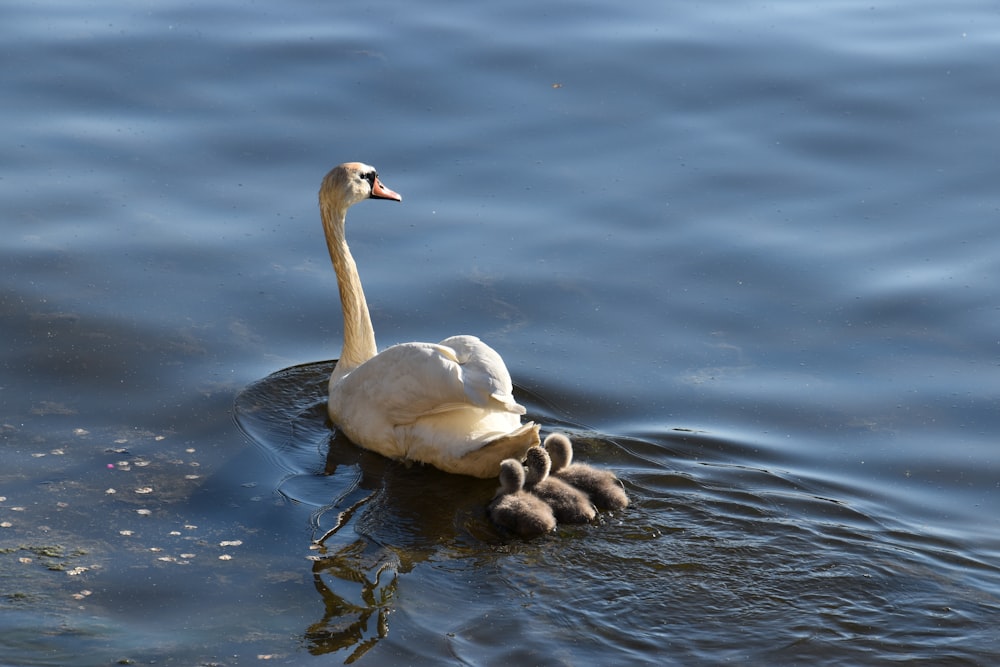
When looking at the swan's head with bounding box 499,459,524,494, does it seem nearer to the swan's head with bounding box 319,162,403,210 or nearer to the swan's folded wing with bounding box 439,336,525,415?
the swan's folded wing with bounding box 439,336,525,415

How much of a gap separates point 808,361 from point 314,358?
3433 mm

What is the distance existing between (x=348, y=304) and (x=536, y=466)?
2207 millimetres

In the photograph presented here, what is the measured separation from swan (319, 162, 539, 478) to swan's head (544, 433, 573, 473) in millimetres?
148

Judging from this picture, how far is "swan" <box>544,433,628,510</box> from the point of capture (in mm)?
8242

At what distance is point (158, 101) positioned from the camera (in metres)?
13.9

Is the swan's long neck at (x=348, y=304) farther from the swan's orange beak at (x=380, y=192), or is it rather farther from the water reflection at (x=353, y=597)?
the water reflection at (x=353, y=597)

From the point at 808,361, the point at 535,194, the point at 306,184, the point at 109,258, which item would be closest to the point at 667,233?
the point at 535,194

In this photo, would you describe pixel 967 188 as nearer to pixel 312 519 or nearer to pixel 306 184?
pixel 306 184

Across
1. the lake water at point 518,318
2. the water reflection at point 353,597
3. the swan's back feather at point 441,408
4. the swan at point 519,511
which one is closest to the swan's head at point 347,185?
the lake water at point 518,318

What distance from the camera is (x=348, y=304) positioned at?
9.99 meters

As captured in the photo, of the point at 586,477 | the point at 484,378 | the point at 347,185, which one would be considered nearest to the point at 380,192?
the point at 347,185

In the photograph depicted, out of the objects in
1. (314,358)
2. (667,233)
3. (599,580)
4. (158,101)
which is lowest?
(599,580)

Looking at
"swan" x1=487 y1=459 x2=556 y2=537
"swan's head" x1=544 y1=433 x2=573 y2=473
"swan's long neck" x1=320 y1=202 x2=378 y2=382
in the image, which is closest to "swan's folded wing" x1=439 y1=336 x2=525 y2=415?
"swan's head" x1=544 y1=433 x2=573 y2=473

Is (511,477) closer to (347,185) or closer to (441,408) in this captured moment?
(441,408)
